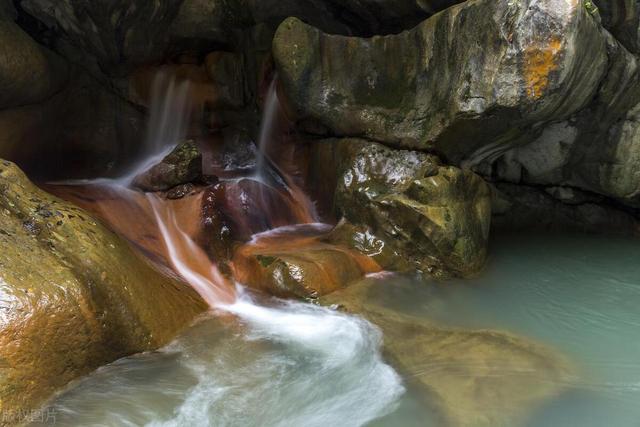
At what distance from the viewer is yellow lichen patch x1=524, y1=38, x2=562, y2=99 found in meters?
5.12

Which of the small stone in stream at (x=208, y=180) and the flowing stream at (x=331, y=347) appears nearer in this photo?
the flowing stream at (x=331, y=347)

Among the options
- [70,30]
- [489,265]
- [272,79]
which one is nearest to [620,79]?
[489,265]

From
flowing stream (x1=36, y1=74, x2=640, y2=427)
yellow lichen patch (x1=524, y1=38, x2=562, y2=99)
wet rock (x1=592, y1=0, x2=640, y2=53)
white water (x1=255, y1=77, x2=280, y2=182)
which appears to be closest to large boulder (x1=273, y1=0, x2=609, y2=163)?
yellow lichen patch (x1=524, y1=38, x2=562, y2=99)

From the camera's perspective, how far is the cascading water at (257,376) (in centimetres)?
335

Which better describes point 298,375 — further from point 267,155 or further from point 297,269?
point 267,155

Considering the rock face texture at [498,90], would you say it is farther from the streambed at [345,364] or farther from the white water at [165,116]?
the streambed at [345,364]

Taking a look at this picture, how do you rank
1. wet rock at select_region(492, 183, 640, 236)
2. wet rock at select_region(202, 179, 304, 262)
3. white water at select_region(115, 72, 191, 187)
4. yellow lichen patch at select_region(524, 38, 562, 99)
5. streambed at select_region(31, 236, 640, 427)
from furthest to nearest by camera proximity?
wet rock at select_region(492, 183, 640, 236) → white water at select_region(115, 72, 191, 187) → wet rock at select_region(202, 179, 304, 262) → yellow lichen patch at select_region(524, 38, 562, 99) → streambed at select_region(31, 236, 640, 427)

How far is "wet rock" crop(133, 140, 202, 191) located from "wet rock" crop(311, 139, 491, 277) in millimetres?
2066

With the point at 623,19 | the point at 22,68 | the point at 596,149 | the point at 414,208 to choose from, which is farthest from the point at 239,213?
the point at 623,19

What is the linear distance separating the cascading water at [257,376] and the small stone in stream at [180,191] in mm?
1440

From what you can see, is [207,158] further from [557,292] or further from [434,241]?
[557,292]

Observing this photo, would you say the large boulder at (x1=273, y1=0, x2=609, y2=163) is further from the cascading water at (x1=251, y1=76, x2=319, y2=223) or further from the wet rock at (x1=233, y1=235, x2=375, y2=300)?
the wet rock at (x1=233, y1=235, x2=375, y2=300)

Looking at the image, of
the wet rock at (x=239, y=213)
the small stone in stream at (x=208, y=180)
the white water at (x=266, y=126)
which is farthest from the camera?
the white water at (x=266, y=126)

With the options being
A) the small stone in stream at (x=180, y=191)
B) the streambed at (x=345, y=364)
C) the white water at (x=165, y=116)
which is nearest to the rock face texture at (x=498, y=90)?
the white water at (x=165, y=116)
